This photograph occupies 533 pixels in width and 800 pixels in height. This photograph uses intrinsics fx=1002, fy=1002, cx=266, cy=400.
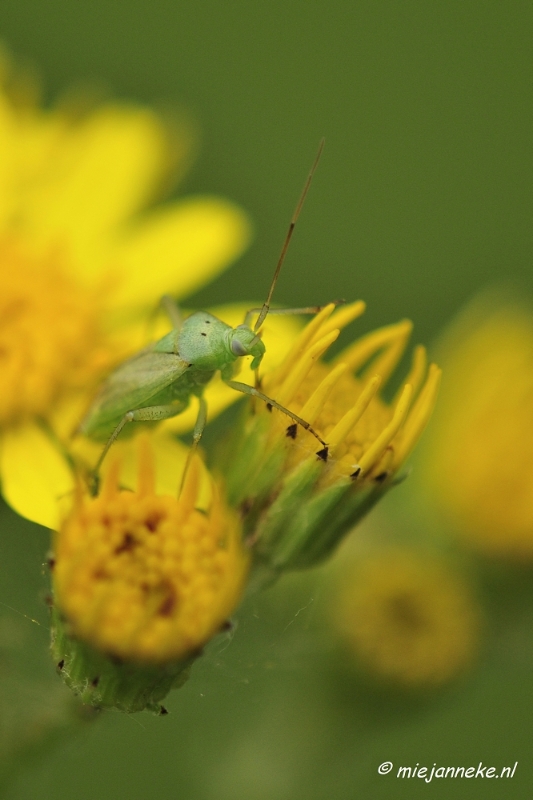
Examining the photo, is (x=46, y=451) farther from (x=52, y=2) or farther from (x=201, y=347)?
(x=52, y=2)

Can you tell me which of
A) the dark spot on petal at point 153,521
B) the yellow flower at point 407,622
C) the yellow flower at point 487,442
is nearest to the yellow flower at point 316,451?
the dark spot on petal at point 153,521

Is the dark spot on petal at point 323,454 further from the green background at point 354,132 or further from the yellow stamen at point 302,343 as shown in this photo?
the green background at point 354,132

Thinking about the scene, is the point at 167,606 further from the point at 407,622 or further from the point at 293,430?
the point at 407,622

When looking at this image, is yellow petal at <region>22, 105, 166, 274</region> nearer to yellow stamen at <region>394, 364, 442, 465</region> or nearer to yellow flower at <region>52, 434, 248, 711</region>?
yellow flower at <region>52, 434, 248, 711</region>

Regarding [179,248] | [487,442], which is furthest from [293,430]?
[179,248]

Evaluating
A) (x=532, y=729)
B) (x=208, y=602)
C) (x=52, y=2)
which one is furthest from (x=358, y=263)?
(x=208, y=602)

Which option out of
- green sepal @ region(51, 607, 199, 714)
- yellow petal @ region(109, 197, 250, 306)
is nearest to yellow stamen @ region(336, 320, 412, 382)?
green sepal @ region(51, 607, 199, 714)
